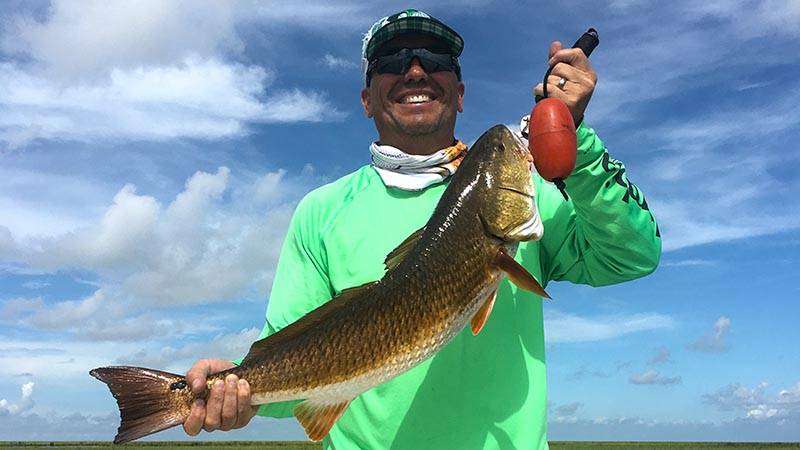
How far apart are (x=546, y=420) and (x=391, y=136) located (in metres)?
2.76

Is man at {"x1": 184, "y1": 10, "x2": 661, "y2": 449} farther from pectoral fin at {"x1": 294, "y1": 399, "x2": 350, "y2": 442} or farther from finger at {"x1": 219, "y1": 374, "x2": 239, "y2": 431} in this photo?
pectoral fin at {"x1": 294, "y1": 399, "x2": 350, "y2": 442}

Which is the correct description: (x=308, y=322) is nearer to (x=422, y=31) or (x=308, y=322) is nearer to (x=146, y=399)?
(x=146, y=399)

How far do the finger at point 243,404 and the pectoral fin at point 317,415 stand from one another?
1.13ft

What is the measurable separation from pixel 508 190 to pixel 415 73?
1707 millimetres

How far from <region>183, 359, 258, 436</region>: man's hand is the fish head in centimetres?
207

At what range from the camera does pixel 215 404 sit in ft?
17.9

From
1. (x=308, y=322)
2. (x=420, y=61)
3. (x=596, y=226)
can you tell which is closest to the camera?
(x=308, y=322)

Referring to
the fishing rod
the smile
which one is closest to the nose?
the smile

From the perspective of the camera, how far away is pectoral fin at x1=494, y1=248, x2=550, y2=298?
516 centimetres

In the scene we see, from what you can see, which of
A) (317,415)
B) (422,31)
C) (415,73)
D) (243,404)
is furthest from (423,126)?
(243,404)

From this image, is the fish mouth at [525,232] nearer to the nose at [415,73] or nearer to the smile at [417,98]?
the smile at [417,98]

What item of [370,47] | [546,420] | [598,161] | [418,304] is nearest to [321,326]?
[418,304]

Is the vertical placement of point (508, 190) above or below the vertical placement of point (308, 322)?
above

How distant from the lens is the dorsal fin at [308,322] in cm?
556
